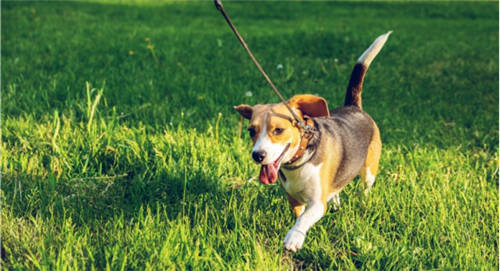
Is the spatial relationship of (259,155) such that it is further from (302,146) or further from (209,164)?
(209,164)

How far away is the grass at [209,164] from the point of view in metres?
2.46

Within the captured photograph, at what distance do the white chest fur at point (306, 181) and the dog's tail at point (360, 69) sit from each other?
3.36ft

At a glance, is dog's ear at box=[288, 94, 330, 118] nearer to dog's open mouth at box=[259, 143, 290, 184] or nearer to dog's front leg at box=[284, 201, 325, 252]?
dog's open mouth at box=[259, 143, 290, 184]

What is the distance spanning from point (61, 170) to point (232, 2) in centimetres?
1370

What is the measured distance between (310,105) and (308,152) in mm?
270

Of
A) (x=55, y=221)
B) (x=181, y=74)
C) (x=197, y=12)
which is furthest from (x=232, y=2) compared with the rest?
(x=55, y=221)

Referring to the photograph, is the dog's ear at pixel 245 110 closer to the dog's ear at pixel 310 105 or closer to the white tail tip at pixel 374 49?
the dog's ear at pixel 310 105

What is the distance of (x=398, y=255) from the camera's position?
2.46 meters

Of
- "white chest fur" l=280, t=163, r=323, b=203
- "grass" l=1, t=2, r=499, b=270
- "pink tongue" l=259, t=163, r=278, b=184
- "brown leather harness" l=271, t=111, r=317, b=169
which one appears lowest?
"grass" l=1, t=2, r=499, b=270

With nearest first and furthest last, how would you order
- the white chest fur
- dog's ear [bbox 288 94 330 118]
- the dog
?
1. the dog
2. dog's ear [bbox 288 94 330 118]
3. the white chest fur

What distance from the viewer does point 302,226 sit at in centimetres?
242

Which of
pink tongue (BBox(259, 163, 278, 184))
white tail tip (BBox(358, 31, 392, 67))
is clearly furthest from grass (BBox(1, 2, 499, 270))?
white tail tip (BBox(358, 31, 392, 67))

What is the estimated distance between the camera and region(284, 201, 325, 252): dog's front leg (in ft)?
7.66

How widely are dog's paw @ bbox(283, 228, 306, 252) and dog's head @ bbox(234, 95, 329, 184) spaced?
30cm
